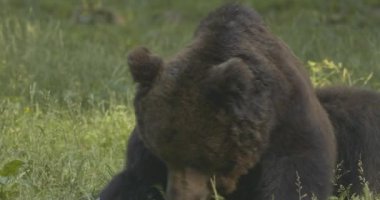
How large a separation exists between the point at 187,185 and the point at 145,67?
0.62m

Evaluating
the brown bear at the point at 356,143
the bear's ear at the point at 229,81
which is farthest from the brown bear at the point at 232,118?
the brown bear at the point at 356,143

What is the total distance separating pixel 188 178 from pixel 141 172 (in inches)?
20.3

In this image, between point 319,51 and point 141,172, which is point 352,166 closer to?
point 141,172

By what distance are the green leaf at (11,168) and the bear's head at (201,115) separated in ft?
4.04

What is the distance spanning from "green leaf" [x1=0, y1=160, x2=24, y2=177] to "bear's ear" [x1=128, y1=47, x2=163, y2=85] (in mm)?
1321

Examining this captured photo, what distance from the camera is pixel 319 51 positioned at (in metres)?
11.2

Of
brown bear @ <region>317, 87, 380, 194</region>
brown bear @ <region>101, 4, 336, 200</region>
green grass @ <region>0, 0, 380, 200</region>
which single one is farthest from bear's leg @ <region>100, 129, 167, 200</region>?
brown bear @ <region>317, 87, 380, 194</region>

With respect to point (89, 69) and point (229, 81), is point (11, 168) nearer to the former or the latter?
point (229, 81)

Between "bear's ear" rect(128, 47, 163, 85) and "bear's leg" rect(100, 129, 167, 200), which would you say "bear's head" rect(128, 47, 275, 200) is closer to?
"bear's ear" rect(128, 47, 163, 85)

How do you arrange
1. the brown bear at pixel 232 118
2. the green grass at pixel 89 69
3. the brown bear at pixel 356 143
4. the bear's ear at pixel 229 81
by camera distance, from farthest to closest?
the green grass at pixel 89 69 → the brown bear at pixel 356 143 → the brown bear at pixel 232 118 → the bear's ear at pixel 229 81

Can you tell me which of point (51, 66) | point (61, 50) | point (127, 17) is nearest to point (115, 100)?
point (51, 66)

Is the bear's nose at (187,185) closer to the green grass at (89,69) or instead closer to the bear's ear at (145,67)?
the bear's ear at (145,67)

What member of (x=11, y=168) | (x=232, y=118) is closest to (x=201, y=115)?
(x=232, y=118)

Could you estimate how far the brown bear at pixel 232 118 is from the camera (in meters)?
5.39
